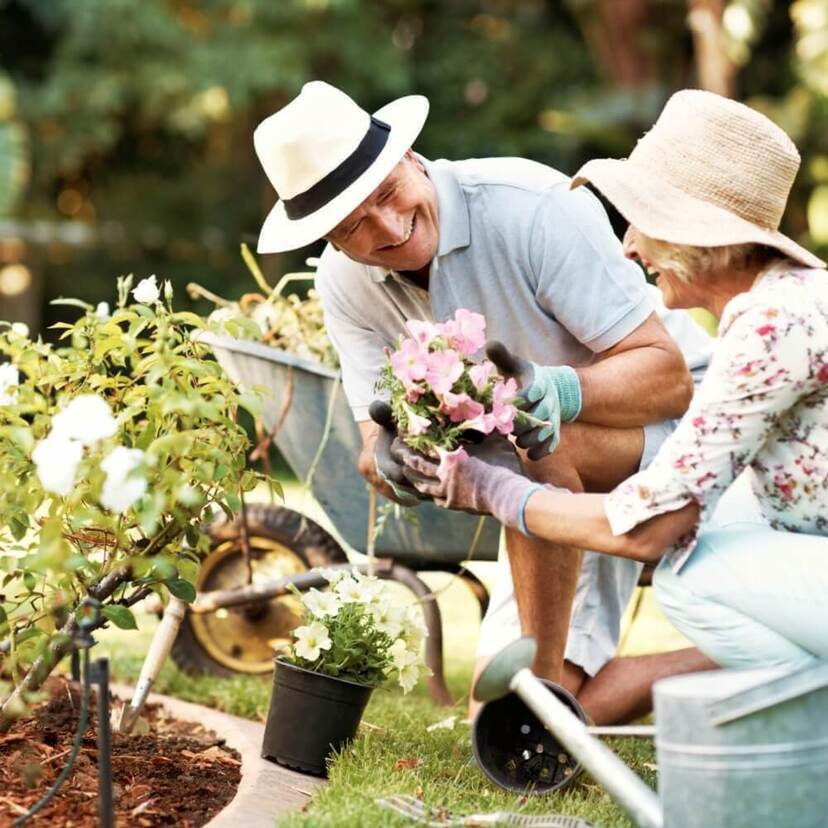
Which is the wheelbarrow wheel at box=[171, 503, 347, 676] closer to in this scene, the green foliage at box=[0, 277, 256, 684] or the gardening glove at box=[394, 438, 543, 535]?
the green foliage at box=[0, 277, 256, 684]

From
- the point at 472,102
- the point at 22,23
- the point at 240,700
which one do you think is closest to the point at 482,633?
the point at 240,700

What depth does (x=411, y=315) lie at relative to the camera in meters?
2.89

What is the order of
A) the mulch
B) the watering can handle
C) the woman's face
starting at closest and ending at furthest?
the watering can handle, the woman's face, the mulch

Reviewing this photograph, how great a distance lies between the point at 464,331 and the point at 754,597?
647mm

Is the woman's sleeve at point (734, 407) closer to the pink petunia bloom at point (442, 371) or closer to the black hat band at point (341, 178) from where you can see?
the pink petunia bloom at point (442, 371)

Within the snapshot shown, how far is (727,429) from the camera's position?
197 centimetres

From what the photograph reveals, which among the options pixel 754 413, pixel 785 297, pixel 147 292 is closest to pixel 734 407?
pixel 754 413

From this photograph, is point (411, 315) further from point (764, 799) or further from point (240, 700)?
point (764, 799)

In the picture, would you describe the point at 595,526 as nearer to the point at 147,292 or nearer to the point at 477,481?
the point at 477,481

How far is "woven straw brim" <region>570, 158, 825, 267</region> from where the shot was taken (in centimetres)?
207

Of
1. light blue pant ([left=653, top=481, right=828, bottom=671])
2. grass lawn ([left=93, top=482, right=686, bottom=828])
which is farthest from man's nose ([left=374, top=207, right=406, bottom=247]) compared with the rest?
grass lawn ([left=93, top=482, right=686, bottom=828])

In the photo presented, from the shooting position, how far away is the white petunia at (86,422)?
203 cm

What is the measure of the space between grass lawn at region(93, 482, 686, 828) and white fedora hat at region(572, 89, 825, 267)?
3.14ft

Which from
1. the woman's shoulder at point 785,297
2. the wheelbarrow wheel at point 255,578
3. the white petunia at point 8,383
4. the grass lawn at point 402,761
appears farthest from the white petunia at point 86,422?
the wheelbarrow wheel at point 255,578
